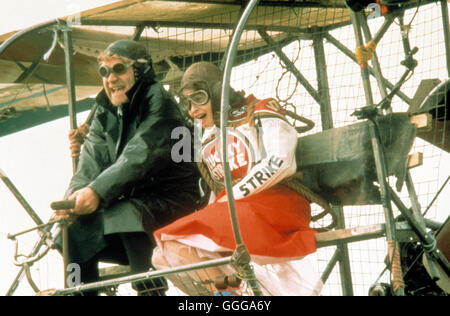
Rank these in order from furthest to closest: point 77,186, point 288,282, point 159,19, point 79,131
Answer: point 159,19, point 79,131, point 77,186, point 288,282

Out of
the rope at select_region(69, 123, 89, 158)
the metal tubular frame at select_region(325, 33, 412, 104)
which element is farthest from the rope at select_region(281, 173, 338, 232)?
the rope at select_region(69, 123, 89, 158)

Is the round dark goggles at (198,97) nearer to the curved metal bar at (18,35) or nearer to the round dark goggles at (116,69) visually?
the round dark goggles at (116,69)

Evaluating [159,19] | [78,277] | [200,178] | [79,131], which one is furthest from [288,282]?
[159,19]

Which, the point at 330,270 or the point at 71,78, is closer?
the point at 71,78

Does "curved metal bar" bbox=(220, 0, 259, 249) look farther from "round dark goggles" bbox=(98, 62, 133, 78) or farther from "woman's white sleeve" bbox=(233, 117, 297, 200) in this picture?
"round dark goggles" bbox=(98, 62, 133, 78)

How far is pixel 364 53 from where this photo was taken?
3.66m

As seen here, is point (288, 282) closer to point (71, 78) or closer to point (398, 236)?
point (398, 236)

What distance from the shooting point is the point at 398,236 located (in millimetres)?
3660

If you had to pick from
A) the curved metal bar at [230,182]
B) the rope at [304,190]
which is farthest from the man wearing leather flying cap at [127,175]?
the curved metal bar at [230,182]

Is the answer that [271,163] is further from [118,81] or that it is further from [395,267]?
[118,81]

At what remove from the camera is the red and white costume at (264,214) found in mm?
3850

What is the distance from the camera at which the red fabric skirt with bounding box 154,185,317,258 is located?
383cm

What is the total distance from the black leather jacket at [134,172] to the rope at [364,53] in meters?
1.44
